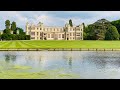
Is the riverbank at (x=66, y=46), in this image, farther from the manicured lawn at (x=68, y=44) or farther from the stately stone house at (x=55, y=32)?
the stately stone house at (x=55, y=32)

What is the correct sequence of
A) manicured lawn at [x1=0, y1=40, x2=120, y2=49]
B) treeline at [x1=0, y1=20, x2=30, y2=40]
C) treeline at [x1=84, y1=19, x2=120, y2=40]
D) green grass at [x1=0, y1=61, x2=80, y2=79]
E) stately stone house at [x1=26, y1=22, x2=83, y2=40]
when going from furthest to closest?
manicured lawn at [x1=0, y1=40, x2=120, y2=49], treeline at [x1=84, y1=19, x2=120, y2=40], stately stone house at [x1=26, y1=22, x2=83, y2=40], treeline at [x1=0, y1=20, x2=30, y2=40], green grass at [x1=0, y1=61, x2=80, y2=79]

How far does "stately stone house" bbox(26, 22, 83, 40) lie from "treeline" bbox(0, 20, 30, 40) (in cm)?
94

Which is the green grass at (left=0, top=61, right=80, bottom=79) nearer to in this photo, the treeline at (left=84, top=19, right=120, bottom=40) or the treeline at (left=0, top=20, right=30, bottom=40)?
the treeline at (left=0, top=20, right=30, bottom=40)

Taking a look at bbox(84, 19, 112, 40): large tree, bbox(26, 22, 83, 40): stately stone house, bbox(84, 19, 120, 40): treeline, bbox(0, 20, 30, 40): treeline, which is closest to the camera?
bbox(0, 20, 30, 40): treeline

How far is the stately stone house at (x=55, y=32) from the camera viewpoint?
19.4 metres

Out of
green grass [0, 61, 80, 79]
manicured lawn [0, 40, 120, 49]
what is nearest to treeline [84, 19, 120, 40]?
manicured lawn [0, 40, 120, 49]

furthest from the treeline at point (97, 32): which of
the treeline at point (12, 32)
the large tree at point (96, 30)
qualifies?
the treeline at point (12, 32)

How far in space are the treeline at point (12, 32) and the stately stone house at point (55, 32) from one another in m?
0.94

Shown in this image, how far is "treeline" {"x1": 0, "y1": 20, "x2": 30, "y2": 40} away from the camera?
48.9ft

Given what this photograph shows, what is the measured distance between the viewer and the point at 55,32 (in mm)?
20656

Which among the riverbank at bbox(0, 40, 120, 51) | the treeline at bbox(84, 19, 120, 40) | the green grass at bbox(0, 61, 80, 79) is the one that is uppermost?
the treeline at bbox(84, 19, 120, 40)
